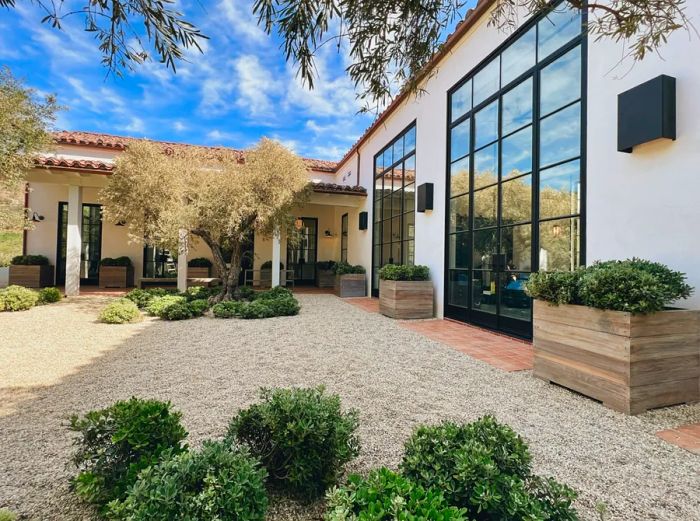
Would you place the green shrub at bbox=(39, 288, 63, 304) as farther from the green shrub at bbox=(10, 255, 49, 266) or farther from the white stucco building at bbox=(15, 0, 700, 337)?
the green shrub at bbox=(10, 255, 49, 266)

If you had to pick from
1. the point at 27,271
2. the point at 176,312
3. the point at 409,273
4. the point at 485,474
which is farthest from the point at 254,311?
the point at 27,271

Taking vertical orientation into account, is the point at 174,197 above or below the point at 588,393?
above

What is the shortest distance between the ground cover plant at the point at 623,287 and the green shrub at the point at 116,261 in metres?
11.4

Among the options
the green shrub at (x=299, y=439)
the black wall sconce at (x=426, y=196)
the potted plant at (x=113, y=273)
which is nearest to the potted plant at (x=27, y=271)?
the potted plant at (x=113, y=273)

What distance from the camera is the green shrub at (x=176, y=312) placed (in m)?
6.02

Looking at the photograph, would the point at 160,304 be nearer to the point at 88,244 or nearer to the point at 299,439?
the point at 299,439

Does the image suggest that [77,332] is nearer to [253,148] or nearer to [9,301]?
[9,301]

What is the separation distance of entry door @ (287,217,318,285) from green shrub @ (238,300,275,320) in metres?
6.62

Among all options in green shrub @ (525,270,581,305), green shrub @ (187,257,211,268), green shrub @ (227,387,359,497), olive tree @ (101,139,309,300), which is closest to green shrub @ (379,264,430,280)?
olive tree @ (101,139,309,300)

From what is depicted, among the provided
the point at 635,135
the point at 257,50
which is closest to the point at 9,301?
the point at 257,50

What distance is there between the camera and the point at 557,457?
191 cm

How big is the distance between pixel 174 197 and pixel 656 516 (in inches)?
295

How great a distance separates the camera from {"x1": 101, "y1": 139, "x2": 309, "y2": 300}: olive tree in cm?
659

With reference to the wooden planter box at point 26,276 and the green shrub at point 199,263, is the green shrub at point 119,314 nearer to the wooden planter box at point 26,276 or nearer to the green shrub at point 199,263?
the green shrub at point 199,263
